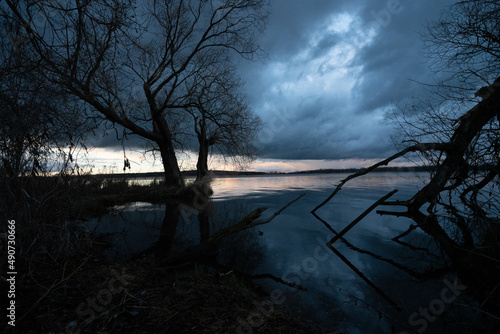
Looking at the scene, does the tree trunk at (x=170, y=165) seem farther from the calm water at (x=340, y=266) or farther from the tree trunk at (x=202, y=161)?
the calm water at (x=340, y=266)

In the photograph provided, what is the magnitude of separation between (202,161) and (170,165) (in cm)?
374

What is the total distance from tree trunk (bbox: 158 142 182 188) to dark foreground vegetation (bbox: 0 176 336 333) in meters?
12.5

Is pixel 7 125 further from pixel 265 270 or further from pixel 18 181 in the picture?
pixel 265 270

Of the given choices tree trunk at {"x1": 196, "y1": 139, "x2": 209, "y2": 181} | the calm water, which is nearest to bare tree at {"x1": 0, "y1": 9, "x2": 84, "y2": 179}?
the calm water

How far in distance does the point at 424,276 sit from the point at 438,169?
3175 mm

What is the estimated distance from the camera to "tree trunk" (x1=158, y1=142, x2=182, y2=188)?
16375mm

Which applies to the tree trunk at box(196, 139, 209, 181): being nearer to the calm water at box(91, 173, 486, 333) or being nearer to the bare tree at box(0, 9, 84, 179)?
the calm water at box(91, 173, 486, 333)

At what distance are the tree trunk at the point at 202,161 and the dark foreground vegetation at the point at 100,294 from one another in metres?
15.6

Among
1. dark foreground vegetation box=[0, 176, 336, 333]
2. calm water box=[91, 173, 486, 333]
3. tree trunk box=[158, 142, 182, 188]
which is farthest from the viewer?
tree trunk box=[158, 142, 182, 188]

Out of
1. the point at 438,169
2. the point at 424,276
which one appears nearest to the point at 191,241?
the point at 424,276

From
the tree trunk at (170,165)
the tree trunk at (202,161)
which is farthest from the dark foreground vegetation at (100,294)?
the tree trunk at (202,161)

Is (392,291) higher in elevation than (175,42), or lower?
lower

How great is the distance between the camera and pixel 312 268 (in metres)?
5.00

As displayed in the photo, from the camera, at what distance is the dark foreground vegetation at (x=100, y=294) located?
7.54 feet
